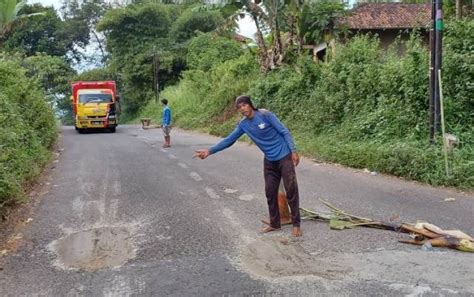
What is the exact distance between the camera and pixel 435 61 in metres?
10.5

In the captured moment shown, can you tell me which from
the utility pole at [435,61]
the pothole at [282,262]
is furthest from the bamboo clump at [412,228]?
the utility pole at [435,61]

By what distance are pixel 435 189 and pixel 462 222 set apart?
2.27 metres

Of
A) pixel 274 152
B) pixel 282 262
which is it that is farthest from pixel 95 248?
pixel 274 152

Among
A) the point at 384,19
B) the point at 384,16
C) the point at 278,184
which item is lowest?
the point at 278,184

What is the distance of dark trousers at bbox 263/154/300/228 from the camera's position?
21.8 feet

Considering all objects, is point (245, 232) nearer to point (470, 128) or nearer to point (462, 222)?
point (462, 222)

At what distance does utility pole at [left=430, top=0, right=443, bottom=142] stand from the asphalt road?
1.57 m

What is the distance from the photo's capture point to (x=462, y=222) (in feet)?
22.7

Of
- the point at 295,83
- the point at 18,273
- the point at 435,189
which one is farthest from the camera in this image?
the point at 295,83

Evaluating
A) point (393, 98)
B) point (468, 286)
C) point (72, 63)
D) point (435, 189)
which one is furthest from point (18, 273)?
point (72, 63)

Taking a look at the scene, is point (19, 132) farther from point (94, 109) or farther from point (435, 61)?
point (94, 109)

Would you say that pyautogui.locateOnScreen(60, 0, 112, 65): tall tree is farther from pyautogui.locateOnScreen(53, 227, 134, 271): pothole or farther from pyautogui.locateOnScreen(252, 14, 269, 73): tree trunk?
pyautogui.locateOnScreen(53, 227, 134, 271): pothole

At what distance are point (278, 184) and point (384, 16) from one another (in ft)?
77.0

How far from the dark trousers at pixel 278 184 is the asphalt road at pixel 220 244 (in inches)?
9.5
